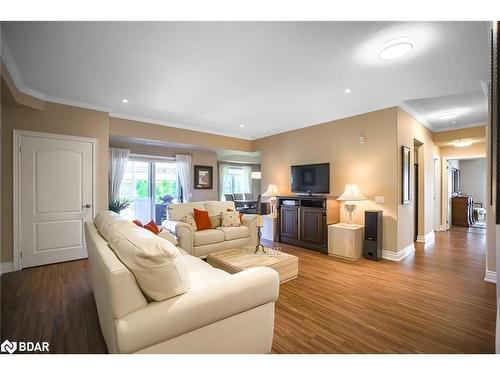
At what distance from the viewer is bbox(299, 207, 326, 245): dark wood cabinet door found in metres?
4.18

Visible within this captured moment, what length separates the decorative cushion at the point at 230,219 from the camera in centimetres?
418

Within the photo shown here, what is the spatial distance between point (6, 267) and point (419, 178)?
7.38 meters

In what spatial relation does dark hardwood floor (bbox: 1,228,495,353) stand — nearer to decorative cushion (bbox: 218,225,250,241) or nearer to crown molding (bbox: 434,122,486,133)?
decorative cushion (bbox: 218,225,250,241)

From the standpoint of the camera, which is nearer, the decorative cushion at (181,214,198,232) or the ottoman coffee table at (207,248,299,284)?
the ottoman coffee table at (207,248,299,284)

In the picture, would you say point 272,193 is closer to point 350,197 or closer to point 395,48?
point 350,197

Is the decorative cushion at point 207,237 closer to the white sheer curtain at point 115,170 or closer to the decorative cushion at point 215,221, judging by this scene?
the decorative cushion at point 215,221

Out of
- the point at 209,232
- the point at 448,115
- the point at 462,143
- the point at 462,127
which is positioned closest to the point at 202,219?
the point at 209,232

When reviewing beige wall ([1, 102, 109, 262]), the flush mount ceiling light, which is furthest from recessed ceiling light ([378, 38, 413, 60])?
the flush mount ceiling light

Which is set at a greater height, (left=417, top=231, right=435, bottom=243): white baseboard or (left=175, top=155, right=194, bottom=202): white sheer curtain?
(left=175, top=155, right=194, bottom=202): white sheer curtain

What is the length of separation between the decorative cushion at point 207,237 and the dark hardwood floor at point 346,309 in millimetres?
1406

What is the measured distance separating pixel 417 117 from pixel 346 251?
2.95 m

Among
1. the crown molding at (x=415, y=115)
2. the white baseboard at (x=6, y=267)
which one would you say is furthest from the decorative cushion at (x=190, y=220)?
the crown molding at (x=415, y=115)

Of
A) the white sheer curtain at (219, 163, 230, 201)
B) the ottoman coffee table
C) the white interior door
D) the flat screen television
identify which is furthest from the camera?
the white sheer curtain at (219, 163, 230, 201)

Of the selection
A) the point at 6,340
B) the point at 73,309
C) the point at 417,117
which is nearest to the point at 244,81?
the point at 73,309
